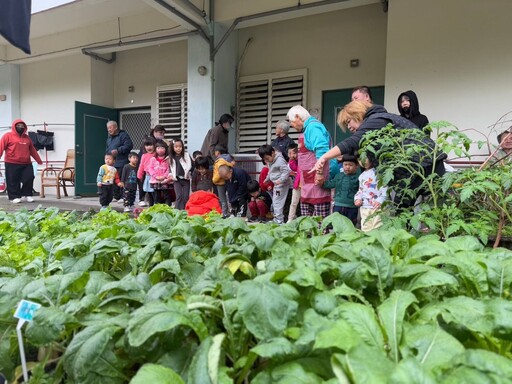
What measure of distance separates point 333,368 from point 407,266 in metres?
0.49

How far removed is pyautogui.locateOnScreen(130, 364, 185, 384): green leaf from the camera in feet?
2.15

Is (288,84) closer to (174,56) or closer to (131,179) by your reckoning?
(174,56)

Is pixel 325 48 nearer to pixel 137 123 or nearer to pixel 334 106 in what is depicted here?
pixel 334 106

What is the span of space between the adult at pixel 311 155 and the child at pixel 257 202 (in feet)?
5.18

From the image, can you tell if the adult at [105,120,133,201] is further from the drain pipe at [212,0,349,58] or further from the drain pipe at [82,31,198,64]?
the drain pipe at [212,0,349,58]

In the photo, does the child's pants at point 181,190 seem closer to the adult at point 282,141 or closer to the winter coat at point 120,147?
the adult at point 282,141

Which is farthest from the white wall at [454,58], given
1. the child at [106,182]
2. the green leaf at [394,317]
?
the green leaf at [394,317]

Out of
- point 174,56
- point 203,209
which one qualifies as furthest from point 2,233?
point 174,56

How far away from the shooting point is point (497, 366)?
0.61 metres

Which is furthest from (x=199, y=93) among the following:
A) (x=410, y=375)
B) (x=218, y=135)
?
(x=410, y=375)

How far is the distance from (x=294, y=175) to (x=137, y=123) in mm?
5529

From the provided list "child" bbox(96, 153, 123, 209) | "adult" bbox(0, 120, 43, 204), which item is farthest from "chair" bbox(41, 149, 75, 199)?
"child" bbox(96, 153, 123, 209)

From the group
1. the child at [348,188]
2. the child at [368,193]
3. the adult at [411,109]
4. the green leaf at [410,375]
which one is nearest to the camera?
the green leaf at [410,375]

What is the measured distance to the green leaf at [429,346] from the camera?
0.67 m
